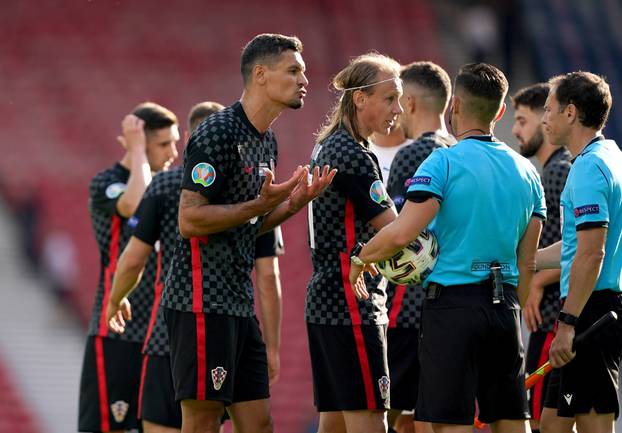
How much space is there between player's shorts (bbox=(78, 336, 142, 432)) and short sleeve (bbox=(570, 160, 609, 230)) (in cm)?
321

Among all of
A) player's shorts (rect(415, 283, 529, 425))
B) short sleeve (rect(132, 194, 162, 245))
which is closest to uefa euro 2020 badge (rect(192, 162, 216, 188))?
player's shorts (rect(415, 283, 529, 425))

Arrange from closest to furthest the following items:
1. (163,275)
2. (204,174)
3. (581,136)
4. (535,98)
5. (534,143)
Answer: (204,174) → (581,136) → (163,275) → (534,143) → (535,98)

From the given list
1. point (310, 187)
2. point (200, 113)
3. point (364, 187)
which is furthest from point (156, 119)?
point (310, 187)

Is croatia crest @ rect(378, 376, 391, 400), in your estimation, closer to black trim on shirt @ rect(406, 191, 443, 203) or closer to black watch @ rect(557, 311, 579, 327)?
black watch @ rect(557, 311, 579, 327)

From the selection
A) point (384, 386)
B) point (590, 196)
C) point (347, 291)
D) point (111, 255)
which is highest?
point (590, 196)

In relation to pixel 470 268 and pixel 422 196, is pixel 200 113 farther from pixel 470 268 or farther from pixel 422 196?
pixel 470 268

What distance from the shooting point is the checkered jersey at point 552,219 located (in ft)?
22.1

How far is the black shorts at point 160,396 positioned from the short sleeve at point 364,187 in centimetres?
167

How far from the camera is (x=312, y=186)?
5043 millimetres

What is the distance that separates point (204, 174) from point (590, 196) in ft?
6.02

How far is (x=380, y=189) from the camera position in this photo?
18.0 feet

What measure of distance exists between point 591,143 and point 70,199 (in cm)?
1031

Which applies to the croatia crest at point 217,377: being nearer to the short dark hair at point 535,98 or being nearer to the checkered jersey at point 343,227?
the checkered jersey at point 343,227

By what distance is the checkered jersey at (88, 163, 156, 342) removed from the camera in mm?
7297
